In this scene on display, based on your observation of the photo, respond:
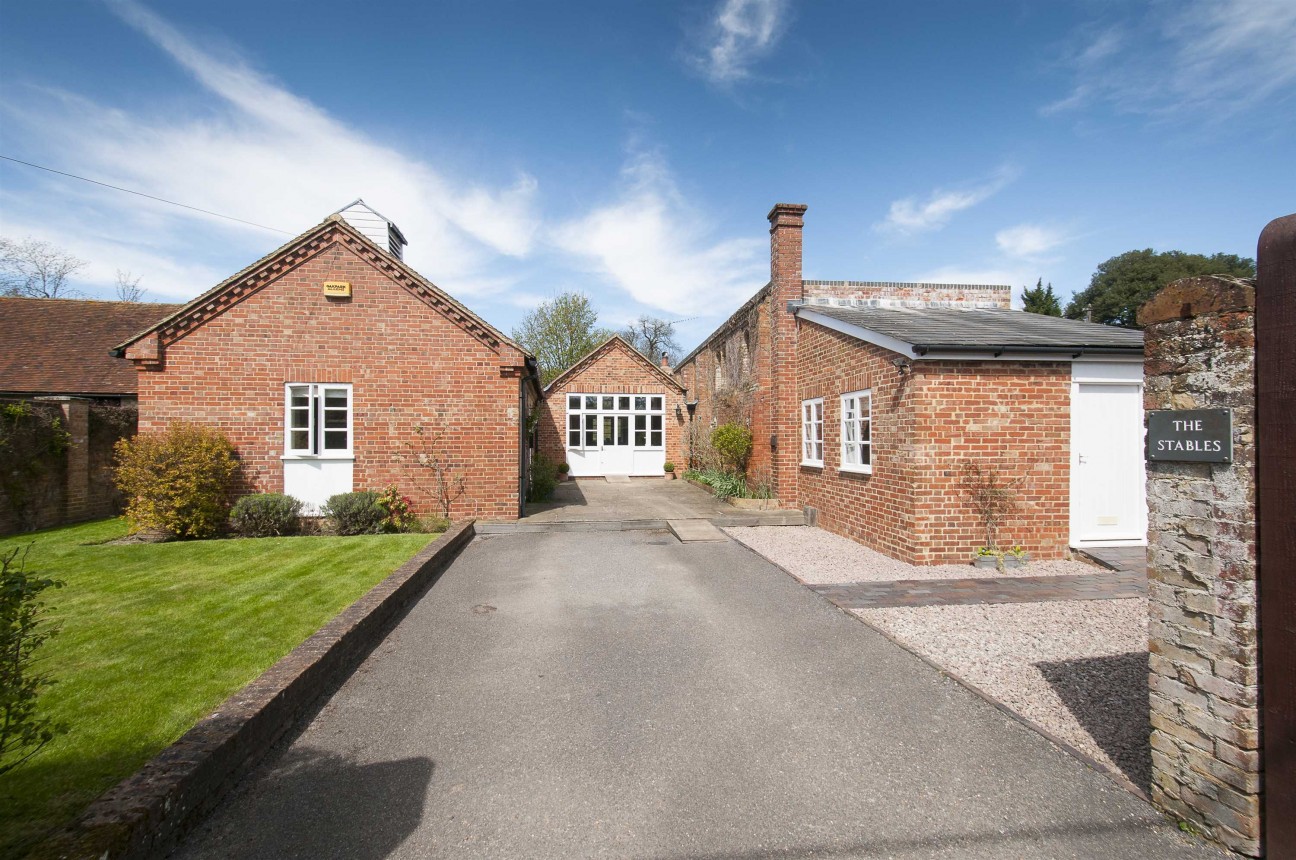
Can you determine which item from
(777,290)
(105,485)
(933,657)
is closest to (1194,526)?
(933,657)

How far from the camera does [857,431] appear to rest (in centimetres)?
1071

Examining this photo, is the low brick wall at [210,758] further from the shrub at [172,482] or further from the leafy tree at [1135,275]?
the leafy tree at [1135,275]

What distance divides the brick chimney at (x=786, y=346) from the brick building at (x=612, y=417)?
10956 millimetres

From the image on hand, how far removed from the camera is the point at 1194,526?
3.15 metres

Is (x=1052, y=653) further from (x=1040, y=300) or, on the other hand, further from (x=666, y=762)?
(x=1040, y=300)

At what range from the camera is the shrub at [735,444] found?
16.0m

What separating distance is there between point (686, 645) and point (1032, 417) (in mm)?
6429

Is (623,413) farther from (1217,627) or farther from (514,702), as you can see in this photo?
(1217,627)

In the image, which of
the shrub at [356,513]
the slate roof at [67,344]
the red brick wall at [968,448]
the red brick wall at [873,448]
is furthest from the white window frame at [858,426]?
the slate roof at [67,344]

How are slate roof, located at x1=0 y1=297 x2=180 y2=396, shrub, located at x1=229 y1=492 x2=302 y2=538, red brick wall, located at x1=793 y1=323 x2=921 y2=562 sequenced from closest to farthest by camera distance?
red brick wall, located at x1=793 y1=323 x2=921 y2=562 < shrub, located at x1=229 y1=492 x2=302 y2=538 < slate roof, located at x1=0 y1=297 x2=180 y2=396

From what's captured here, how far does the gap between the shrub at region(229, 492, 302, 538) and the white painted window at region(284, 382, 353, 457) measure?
1067mm

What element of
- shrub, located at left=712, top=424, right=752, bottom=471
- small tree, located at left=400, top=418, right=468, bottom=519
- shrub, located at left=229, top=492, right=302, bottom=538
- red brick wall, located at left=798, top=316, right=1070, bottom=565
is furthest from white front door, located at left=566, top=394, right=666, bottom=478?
red brick wall, located at left=798, top=316, right=1070, bottom=565

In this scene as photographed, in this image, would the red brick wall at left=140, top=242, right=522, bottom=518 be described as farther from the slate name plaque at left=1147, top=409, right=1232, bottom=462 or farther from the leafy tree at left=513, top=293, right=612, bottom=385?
the leafy tree at left=513, top=293, right=612, bottom=385

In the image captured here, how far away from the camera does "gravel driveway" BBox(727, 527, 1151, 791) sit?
13.4 ft
